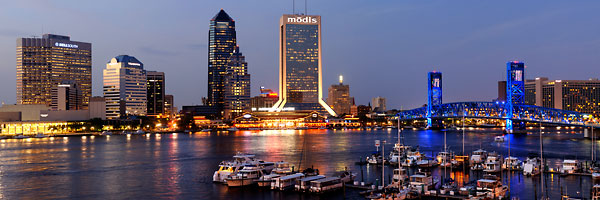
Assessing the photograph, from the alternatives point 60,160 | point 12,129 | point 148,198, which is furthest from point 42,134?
point 148,198

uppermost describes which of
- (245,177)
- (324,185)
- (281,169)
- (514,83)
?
(514,83)

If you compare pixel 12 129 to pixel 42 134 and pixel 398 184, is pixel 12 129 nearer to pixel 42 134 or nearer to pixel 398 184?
pixel 42 134

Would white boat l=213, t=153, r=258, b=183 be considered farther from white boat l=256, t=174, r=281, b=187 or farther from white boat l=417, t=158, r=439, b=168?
white boat l=417, t=158, r=439, b=168

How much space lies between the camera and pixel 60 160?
75750 millimetres

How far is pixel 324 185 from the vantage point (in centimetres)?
4381

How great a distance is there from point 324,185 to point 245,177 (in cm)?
785

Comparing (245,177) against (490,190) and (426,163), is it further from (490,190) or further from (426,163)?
(426,163)

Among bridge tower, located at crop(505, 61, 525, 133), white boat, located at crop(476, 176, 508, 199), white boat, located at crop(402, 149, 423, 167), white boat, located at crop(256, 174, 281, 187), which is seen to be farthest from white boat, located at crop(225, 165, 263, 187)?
bridge tower, located at crop(505, 61, 525, 133)

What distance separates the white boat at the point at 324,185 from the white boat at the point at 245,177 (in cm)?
670

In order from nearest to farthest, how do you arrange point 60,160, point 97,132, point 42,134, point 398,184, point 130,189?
1. point 398,184
2. point 130,189
3. point 60,160
4. point 42,134
5. point 97,132

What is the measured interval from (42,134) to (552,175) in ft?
504

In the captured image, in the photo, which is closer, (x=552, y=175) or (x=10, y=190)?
(x=10, y=190)

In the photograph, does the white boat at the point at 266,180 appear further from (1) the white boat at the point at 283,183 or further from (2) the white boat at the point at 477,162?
(2) the white boat at the point at 477,162

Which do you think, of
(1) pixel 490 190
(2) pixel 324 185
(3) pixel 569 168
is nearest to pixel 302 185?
(2) pixel 324 185
